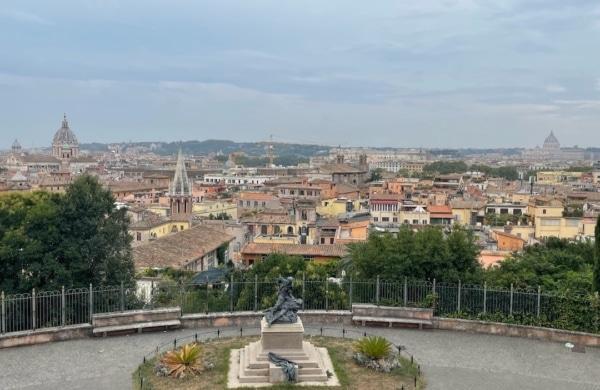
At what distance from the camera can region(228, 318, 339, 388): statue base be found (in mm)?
12172

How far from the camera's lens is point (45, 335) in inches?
577

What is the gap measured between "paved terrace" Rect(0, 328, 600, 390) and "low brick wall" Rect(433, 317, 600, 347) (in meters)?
0.27

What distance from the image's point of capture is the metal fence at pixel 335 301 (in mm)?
15562

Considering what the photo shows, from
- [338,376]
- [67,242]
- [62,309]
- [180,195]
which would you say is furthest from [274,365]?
[180,195]

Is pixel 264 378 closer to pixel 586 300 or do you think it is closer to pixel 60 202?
pixel 586 300

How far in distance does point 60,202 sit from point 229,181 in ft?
387

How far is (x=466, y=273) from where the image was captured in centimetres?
1969

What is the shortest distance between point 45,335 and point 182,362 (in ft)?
13.9

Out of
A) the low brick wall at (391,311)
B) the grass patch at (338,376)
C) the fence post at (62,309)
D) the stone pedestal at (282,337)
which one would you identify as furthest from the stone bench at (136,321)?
the low brick wall at (391,311)

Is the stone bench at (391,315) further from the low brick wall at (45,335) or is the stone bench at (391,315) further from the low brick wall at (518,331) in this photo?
the low brick wall at (45,335)

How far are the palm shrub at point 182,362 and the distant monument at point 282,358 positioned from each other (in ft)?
2.49

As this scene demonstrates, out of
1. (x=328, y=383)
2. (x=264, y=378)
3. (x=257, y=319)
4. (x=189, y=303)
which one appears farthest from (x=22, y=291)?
(x=328, y=383)

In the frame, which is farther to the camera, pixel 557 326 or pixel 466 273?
pixel 466 273

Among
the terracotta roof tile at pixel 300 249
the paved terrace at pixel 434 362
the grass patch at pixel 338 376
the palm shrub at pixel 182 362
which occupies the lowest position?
the terracotta roof tile at pixel 300 249
